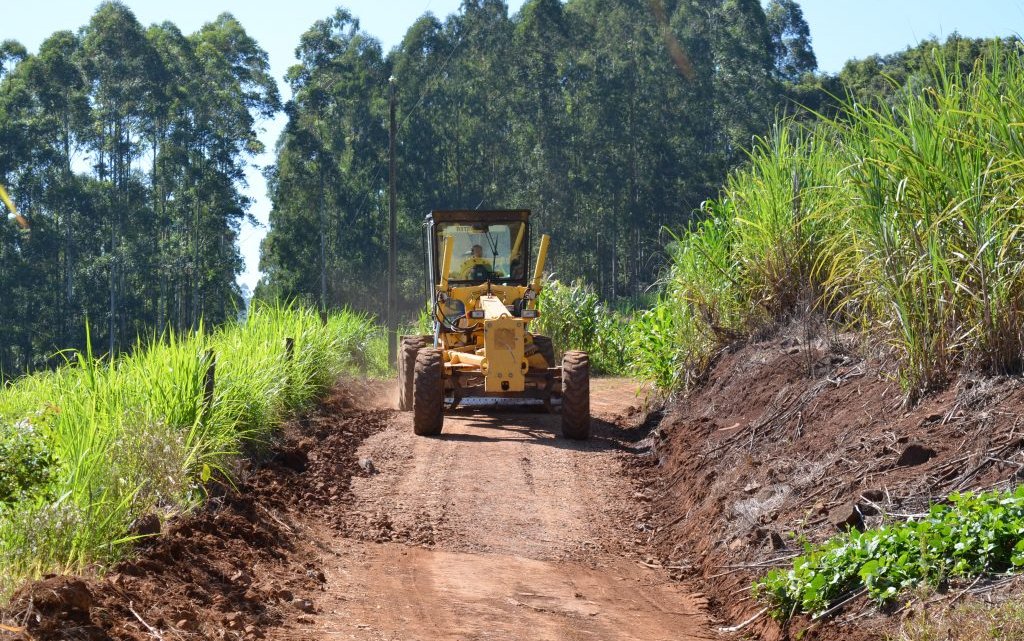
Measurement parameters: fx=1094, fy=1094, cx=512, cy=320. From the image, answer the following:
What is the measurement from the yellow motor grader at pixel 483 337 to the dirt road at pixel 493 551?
0.57 metres

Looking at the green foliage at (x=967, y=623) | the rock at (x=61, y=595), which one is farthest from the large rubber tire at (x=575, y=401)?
the rock at (x=61, y=595)

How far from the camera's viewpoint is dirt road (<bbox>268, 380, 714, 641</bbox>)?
5852 millimetres

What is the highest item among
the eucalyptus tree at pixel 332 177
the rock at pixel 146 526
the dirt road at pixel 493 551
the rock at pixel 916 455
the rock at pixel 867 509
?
the eucalyptus tree at pixel 332 177

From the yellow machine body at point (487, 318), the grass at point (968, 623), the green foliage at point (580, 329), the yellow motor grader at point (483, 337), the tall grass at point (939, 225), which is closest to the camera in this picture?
the grass at point (968, 623)

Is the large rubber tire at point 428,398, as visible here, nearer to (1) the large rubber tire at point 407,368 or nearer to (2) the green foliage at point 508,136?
(1) the large rubber tire at point 407,368

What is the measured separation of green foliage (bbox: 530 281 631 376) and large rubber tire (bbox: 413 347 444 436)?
10.2 m

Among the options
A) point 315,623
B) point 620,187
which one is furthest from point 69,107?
point 315,623

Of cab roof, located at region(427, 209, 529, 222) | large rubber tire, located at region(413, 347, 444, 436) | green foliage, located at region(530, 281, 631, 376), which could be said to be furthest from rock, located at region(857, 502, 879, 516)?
green foliage, located at region(530, 281, 631, 376)

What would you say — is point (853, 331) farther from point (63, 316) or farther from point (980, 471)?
point (63, 316)

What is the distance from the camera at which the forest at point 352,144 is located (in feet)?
164

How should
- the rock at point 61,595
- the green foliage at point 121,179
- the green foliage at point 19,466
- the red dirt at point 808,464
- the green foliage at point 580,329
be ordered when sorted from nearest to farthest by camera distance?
the rock at point 61,595, the green foliage at point 19,466, the red dirt at point 808,464, the green foliage at point 580,329, the green foliage at point 121,179

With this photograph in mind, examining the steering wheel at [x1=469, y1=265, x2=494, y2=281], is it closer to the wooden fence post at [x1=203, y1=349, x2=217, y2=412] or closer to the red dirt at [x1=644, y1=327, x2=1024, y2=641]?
the red dirt at [x1=644, y1=327, x2=1024, y2=641]

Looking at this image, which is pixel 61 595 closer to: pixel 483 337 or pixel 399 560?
pixel 399 560

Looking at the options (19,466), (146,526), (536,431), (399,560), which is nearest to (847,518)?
(399,560)
